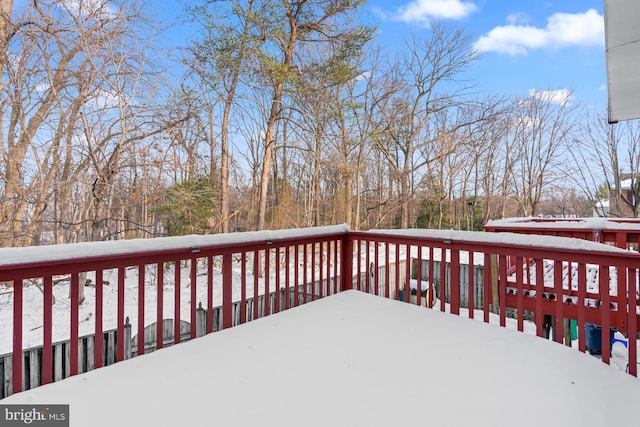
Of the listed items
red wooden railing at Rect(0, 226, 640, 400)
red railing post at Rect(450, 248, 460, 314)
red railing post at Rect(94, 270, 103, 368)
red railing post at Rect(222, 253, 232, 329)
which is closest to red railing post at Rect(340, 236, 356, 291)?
red wooden railing at Rect(0, 226, 640, 400)

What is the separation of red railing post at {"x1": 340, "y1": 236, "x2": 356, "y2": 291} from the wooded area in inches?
144

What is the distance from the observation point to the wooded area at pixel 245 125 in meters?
4.82

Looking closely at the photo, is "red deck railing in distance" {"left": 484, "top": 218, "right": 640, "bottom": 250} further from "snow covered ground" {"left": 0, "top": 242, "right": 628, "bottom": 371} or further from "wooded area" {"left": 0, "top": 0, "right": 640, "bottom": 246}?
"wooded area" {"left": 0, "top": 0, "right": 640, "bottom": 246}

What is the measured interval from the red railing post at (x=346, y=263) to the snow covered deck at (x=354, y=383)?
1216mm

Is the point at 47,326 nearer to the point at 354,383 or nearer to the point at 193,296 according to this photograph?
the point at 193,296

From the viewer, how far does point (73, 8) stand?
15.7 feet

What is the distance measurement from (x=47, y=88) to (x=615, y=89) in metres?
7.23

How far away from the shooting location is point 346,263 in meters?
3.66

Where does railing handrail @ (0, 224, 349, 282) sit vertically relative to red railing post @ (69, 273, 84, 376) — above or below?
above

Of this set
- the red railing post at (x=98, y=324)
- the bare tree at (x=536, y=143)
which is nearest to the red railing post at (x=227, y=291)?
the red railing post at (x=98, y=324)

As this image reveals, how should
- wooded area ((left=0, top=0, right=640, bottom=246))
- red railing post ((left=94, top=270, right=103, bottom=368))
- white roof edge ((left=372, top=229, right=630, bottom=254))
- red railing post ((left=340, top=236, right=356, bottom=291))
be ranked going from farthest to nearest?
wooded area ((left=0, top=0, right=640, bottom=246))
red railing post ((left=340, top=236, right=356, bottom=291))
white roof edge ((left=372, top=229, right=630, bottom=254))
red railing post ((left=94, top=270, right=103, bottom=368))

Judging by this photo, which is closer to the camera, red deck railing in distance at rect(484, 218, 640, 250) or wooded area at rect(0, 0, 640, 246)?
red deck railing in distance at rect(484, 218, 640, 250)

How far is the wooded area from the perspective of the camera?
15.8 feet

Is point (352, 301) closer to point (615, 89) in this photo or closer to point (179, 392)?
point (179, 392)
